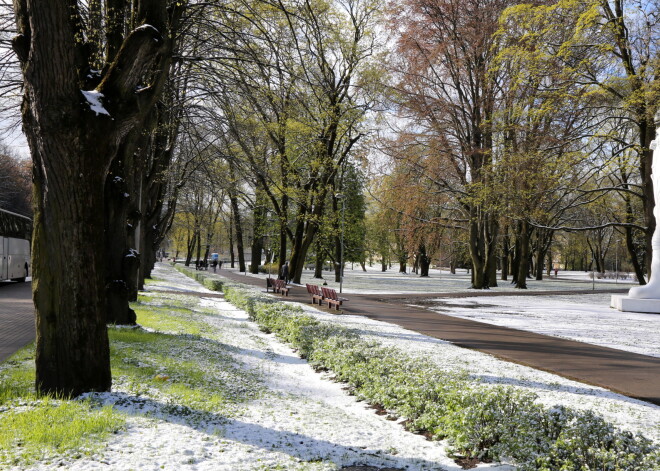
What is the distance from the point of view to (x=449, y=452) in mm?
4777

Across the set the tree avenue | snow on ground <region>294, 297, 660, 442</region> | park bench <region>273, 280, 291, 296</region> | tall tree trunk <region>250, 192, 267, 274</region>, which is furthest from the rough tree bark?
tall tree trunk <region>250, 192, 267, 274</region>

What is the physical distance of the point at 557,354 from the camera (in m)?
10.0

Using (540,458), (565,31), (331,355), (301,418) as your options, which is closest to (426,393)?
(301,418)

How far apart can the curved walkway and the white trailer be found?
18149 millimetres

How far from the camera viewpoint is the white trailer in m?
22.6

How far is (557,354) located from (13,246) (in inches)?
975

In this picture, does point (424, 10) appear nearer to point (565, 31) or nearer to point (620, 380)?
point (565, 31)

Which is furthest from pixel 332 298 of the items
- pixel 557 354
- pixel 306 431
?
pixel 306 431

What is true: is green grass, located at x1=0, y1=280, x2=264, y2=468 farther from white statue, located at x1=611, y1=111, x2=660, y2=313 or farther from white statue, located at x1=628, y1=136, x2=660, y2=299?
white statue, located at x1=628, y1=136, x2=660, y2=299

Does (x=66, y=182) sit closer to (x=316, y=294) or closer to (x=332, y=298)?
(x=332, y=298)

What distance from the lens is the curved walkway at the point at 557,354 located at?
7.71 metres

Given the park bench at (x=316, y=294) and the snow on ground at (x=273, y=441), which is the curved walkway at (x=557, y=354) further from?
the snow on ground at (x=273, y=441)

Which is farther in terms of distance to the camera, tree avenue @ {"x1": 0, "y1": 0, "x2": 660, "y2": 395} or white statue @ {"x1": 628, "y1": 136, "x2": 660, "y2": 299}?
white statue @ {"x1": 628, "y1": 136, "x2": 660, "y2": 299}

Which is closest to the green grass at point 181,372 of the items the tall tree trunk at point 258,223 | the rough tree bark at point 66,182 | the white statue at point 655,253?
the rough tree bark at point 66,182
